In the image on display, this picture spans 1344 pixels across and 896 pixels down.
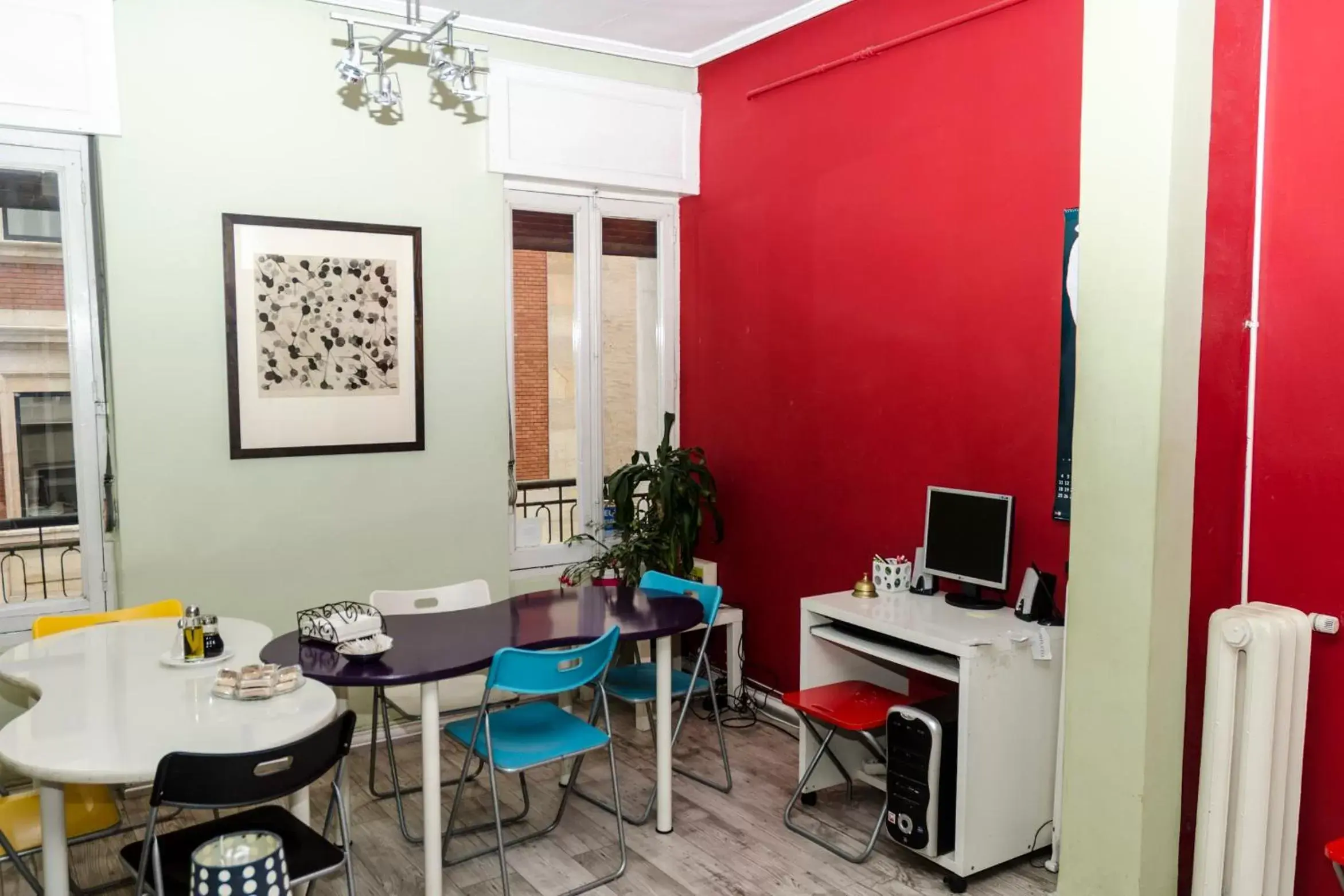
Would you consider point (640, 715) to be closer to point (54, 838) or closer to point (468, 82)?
point (54, 838)

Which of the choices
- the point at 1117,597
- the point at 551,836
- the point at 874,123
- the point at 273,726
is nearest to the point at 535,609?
the point at 551,836

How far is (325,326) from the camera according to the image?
4.44 metres

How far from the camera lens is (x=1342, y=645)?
9.10ft

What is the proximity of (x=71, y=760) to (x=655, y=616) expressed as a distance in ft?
6.22

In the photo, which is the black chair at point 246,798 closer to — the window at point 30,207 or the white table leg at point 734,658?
the window at point 30,207

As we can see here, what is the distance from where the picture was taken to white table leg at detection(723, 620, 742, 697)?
16.6ft

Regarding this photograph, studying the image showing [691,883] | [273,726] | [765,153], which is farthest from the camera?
[765,153]

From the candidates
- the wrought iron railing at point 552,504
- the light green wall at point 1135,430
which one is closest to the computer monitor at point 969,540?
the light green wall at point 1135,430

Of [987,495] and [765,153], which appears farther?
[765,153]

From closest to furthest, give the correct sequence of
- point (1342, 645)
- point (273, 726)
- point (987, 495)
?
point (273, 726), point (1342, 645), point (987, 495)

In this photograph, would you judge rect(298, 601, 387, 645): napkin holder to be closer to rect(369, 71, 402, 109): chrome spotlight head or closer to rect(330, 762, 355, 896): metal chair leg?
rect(330, 762, 355, 896): metal chair leg

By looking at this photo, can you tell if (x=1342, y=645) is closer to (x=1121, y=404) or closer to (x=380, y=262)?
(x=1121, y=404)

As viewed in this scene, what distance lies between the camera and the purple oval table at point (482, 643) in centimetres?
304

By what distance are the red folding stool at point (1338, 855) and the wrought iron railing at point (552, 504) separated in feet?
11.6
